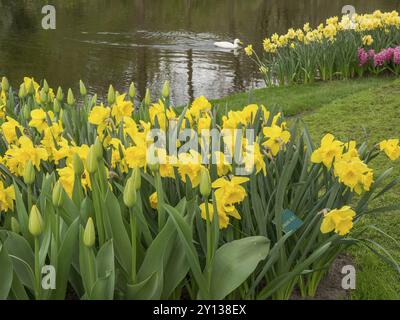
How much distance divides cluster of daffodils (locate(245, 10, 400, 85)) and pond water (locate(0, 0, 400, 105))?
118cm

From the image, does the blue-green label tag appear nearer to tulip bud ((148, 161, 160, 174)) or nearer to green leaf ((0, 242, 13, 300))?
tulip bud ((148, 161, 160, 174))

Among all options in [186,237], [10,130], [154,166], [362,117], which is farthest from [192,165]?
[362,117]

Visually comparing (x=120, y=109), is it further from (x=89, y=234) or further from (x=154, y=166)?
(x=89, y=234)

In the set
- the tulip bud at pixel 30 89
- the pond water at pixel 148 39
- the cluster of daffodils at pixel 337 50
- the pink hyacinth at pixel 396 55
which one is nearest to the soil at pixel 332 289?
the tulip bud at pixel 30 89

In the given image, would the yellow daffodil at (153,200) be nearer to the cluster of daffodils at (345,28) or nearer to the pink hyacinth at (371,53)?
the cluster of daffodils at (345,28)

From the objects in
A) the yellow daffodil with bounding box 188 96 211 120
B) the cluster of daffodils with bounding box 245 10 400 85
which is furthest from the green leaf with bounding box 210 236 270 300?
the cluster of daffodils with bounding box 245 10 400 85

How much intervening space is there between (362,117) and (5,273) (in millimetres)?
4740

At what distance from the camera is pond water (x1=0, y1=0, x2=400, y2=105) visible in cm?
975

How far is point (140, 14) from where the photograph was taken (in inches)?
719

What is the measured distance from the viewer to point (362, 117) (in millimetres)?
5746

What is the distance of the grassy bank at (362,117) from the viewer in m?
2.69

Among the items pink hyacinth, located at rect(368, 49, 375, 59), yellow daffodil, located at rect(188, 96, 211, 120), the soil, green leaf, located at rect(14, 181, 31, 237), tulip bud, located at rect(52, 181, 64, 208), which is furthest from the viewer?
pink hyacinth, located at rect(368, 49, 375, 59)

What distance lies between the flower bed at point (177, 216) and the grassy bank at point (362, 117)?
0.49 meters
